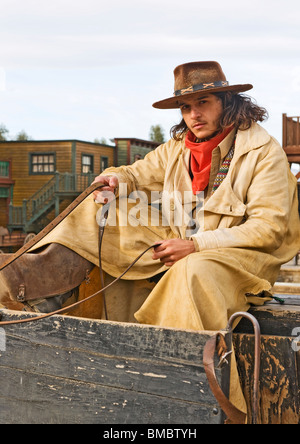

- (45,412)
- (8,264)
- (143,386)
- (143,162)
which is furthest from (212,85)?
(45,412)

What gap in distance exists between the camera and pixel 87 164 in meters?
31.3

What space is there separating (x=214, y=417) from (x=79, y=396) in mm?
694

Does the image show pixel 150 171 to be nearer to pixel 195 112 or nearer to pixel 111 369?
pixel 195 112

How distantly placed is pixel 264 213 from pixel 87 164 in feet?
94.1

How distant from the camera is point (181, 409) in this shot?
2.44 metres

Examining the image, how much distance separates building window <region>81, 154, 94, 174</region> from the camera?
3100 cm

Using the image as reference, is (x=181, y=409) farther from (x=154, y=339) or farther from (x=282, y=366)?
(x=282, y=366)

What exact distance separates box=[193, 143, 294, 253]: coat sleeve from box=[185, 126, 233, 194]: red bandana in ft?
1.04

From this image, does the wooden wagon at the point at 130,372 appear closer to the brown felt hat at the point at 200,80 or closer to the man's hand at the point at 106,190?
the man's hand at the point at 106,190

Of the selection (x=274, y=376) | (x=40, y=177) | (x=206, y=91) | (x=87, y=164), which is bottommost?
(x=274, y=376)

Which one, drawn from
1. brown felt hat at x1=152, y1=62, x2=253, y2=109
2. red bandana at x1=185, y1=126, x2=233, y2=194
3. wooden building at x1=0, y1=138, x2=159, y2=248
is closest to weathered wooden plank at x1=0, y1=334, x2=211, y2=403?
red bandana at x1=185, y1=126, x2=233, y2=194

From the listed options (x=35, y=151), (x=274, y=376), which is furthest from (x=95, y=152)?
(x=274, y=376)
